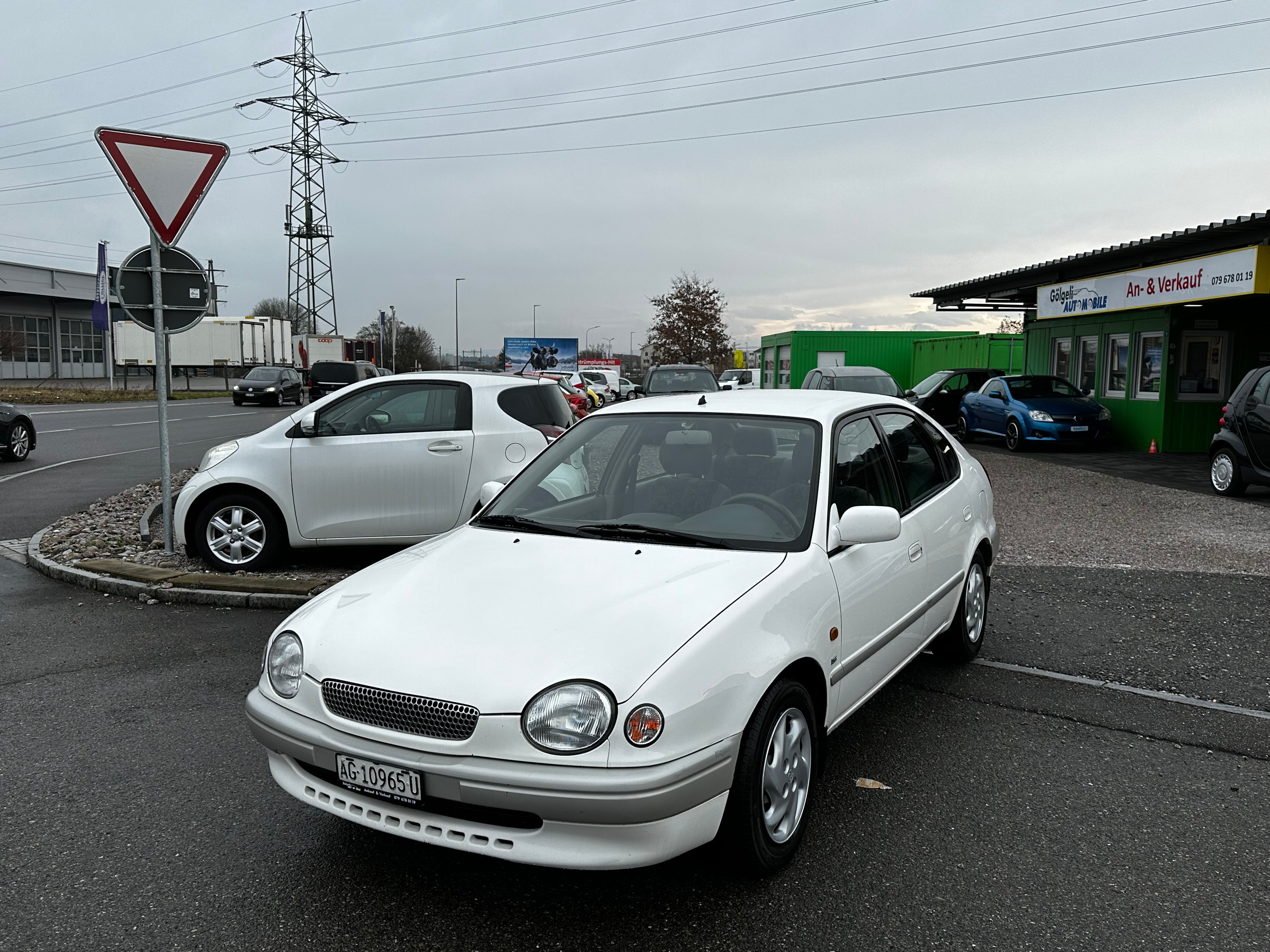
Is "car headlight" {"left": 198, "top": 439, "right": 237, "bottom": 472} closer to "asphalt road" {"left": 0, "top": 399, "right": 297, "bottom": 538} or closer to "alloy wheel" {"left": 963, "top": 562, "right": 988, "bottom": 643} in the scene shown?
"asphalt road" {"left": 0, "top": 399, "right": 297, "bottom": 538}

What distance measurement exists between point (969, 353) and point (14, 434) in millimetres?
27972

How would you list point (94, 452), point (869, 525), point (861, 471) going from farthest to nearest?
point (94, 452) → point (861, 471) → point (869, 525)

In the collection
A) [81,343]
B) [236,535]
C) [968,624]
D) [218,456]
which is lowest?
[968,624]

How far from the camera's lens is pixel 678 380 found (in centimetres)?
1995

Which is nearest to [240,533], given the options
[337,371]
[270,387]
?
[337,371]

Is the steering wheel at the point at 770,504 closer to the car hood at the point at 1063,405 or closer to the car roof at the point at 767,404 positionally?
the car roof at the point at 767,404

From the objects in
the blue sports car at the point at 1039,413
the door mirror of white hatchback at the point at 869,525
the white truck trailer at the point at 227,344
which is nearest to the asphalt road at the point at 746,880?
the door mirror of white hatchback at the point at 869,525

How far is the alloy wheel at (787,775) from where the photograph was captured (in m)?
3.08

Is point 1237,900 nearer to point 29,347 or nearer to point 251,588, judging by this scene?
point 251,588

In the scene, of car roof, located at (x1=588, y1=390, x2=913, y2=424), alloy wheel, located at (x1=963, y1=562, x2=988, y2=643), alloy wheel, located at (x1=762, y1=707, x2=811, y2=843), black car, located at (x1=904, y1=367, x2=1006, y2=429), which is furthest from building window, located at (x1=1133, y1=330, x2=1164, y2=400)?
alloy wheel, located at (x1=762, y1=707, x2=811, y2=843)

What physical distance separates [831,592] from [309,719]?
180 centimetres

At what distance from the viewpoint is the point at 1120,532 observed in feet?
32.2

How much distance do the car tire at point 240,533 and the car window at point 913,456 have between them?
15.6ft

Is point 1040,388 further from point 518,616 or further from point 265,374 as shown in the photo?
point 265,374
